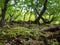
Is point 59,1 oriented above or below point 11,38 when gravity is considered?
above

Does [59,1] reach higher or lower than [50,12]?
higher

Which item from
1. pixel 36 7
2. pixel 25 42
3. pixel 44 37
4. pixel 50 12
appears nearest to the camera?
pixel 25 42

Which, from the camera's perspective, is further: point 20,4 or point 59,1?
point 20,4

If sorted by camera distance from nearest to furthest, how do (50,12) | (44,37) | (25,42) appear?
(25,42), (44,37), (50,12)

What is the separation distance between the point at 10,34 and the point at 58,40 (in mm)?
2725

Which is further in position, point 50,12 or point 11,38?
point 50,12

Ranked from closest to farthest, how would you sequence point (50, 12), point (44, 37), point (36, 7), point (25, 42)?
point (25, 42) → point (44, 37) → point (36, 7) → point (50, 12)

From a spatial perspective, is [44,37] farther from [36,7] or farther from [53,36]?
[36,7]

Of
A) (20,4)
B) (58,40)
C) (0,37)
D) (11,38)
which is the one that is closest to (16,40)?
(11,38)

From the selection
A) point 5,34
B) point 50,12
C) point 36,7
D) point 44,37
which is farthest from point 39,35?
point 50,12

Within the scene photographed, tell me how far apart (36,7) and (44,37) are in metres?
8.12

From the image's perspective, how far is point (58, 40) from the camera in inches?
379

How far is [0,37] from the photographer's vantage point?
9180 mm

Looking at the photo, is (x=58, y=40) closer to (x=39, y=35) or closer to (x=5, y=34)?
(x=39, y=35)
